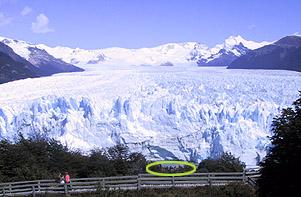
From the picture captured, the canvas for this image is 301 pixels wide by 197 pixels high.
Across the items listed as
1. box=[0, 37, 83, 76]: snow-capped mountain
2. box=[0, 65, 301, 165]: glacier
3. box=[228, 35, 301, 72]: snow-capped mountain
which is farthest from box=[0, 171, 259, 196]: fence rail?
box=[0, 37, 83, 76]: snow-capped mountain

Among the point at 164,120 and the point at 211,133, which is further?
the point at 164,120

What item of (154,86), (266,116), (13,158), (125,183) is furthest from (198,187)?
(154,86)

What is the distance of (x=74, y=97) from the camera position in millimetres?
34094

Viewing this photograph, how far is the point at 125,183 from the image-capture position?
16172 mm

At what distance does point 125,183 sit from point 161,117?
54.1 feet

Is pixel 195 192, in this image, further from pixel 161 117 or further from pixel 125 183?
A: pixel 161 117

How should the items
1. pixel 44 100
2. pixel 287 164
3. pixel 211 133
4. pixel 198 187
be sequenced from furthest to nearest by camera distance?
pixel 44 100
pixel 211 133
pixel 198 187
pixel 287 164

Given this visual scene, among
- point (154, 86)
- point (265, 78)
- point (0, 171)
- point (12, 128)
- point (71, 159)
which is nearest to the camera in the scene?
point (0, 171)

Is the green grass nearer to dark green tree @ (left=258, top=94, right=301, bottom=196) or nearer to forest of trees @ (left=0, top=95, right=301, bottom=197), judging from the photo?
forest of trees @ (left=0, top=95, right=301, bottom=197)

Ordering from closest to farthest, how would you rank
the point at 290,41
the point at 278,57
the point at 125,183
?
the point at 125,183
the point at 278,57
the point at 290,41

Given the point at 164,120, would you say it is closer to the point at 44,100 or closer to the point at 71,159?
the point at 44,100

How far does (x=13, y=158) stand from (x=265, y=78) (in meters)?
26.9

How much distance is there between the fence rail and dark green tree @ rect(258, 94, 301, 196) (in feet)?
18.1

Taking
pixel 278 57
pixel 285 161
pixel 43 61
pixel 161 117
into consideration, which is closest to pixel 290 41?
pixel 278 57
